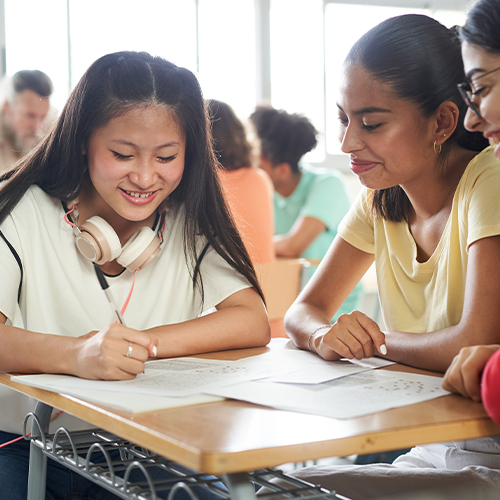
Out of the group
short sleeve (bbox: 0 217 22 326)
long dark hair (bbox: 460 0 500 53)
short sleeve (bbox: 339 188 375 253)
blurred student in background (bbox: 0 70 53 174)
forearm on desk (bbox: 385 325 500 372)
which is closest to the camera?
long dark hair (bbox: 460 0 500 53)

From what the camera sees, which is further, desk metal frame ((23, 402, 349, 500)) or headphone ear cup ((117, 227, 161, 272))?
headphone ear cup ((117, 227, 161, 272))

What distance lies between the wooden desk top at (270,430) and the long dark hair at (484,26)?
50 centimetres

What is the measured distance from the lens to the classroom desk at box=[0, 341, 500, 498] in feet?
2.03

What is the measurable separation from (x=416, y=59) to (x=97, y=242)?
69 centimetres

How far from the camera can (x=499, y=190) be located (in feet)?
3.64

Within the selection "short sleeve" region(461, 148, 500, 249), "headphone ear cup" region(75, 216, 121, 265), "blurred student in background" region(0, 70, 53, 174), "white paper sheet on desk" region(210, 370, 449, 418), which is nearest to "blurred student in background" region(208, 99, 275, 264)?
"blurred student in background" region(0, 70, 53, 174)

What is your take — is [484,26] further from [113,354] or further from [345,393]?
[113,354]

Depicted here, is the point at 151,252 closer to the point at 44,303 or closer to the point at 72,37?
the point at 44,303

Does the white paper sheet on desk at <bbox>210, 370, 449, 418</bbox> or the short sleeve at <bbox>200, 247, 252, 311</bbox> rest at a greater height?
the short sleeve at <bbox>200, 247, 252, 311</bbox>

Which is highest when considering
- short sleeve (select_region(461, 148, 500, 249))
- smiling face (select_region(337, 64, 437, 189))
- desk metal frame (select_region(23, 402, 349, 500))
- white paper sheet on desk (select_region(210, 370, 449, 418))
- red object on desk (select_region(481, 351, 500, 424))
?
smiling face (select_region(337, 64, 437, 189))

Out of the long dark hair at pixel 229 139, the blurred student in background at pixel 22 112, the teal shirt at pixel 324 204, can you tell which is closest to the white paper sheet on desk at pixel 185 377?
the long dark hair at pixel 229 139

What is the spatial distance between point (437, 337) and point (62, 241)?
74cm

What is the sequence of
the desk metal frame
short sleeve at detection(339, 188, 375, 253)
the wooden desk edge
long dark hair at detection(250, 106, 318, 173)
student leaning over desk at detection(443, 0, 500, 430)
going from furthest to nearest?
long dark hair at detection(250, 106, 318, 173)
short sleeve at detection(339, 188, 375, 253)
student leaning over desk at detection(443, 0, 500, 430)
the desk metal frame
the wooden desk edge

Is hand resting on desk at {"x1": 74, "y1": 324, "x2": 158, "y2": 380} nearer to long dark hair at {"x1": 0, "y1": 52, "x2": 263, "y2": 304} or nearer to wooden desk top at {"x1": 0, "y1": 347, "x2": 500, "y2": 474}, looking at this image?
wooden desk top at {"x1": 0, "y1": 347, "x2": 500, "y2": 474}
